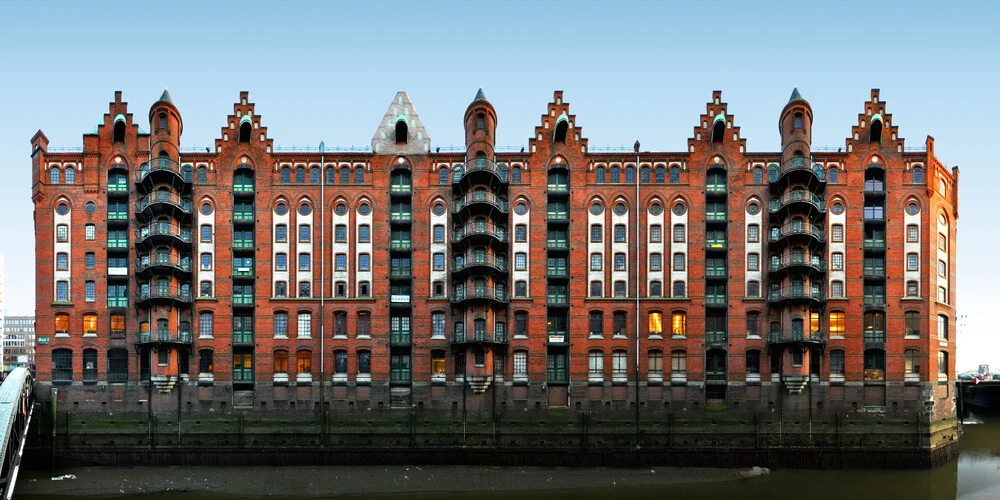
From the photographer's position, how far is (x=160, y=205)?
2052 inches

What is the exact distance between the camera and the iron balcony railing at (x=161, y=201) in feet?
170

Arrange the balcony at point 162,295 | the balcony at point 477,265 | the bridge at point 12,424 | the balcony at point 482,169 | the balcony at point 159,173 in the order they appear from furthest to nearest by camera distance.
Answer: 1. the balcony at point 482,169
2. the balcony at point 159,173
3. the balcony at point 477,265
4. the balcony at point 162,295
5. the bridge at point 12,424

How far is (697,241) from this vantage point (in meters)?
54.0

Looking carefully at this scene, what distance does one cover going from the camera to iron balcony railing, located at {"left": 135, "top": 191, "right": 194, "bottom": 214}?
51875 millimetres

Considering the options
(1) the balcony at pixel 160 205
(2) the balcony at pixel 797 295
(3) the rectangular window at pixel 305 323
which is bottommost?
(3) the rectangular window at pixel 305 323

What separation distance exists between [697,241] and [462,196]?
1977 cm

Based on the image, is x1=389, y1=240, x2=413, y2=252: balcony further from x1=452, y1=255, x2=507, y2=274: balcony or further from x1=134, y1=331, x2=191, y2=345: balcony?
x1=134, y1=331, x2=191, y2=345: balcony

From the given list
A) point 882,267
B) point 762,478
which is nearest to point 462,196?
point 762,478

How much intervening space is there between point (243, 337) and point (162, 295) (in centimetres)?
695

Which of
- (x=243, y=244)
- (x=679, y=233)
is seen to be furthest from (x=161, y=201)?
(x=679, y=233)

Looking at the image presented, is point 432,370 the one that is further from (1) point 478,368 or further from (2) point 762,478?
(2) point 762,478

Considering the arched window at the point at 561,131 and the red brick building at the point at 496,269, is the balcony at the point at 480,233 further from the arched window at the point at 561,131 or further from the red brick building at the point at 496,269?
the arched window at the point at 561,131

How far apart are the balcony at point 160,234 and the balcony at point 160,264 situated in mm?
1243

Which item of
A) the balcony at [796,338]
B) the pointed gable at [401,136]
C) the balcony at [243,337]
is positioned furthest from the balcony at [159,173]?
the balcony at [796,338]
